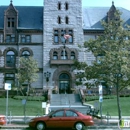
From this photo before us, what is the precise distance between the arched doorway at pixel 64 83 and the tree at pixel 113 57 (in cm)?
2307

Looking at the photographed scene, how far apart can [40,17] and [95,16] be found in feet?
34.4

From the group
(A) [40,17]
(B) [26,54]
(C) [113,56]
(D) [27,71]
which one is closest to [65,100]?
(D) [27,71]

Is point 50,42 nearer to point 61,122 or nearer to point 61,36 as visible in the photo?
point 61,36

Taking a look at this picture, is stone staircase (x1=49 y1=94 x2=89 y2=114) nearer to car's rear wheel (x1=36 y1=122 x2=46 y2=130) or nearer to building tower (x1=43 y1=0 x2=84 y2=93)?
building tower (x1=43 y1=0 x2=84 y2=93)

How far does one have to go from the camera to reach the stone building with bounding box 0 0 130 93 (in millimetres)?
46219

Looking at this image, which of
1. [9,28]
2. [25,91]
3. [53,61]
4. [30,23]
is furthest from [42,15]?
[25,91]

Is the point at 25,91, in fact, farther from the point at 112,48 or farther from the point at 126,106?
the point at 112,48

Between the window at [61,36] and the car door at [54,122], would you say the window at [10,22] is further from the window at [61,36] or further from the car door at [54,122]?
the car door at [54,122]

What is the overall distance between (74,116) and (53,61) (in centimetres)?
2730

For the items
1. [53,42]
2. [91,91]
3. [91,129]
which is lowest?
[91,129]

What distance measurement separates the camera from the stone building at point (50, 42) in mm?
46219

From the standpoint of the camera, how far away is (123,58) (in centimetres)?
2192

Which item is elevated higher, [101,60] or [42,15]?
[42,15]

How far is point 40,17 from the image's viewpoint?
50812mm
